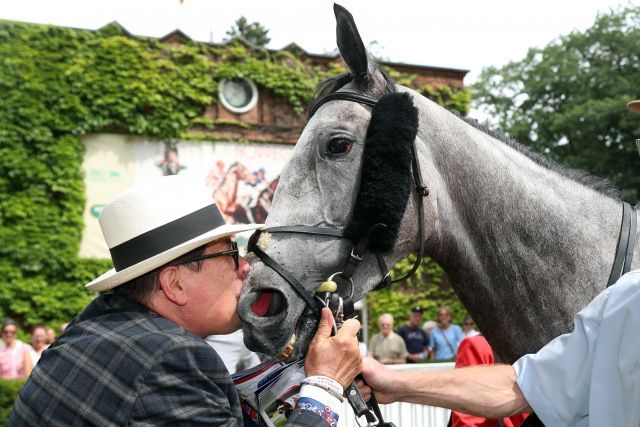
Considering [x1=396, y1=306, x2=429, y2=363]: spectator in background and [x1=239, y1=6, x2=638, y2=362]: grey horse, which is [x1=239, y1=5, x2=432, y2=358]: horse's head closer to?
[x1=239, y1=6, x2=638, y2=362]: grey horse

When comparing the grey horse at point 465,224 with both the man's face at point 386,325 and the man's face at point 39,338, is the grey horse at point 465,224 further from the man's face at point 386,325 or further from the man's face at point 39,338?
the man's face at point 386,325

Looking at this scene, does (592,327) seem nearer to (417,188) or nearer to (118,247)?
(417,188)

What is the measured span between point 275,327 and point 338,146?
713 millimetres

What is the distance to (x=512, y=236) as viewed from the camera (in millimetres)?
2449

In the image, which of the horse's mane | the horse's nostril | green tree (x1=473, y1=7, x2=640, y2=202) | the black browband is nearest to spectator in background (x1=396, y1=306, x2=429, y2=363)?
the horse's mane

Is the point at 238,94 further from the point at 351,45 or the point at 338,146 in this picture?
the point at 338,146

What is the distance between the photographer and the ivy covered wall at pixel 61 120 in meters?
11.8

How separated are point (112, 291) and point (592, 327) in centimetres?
150

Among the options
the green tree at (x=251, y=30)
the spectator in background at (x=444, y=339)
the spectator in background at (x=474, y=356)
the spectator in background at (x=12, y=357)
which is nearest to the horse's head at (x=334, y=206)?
the spectator in background at (x=474, y=356)

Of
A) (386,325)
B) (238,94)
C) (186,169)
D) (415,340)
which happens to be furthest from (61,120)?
(415,340)

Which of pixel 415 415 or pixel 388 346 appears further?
pixel 388 346

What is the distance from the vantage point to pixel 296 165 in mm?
2467

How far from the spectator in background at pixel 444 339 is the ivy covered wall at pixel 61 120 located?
6218 millimetres

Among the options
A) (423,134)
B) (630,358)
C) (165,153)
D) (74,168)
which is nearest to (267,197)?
(165,153)
